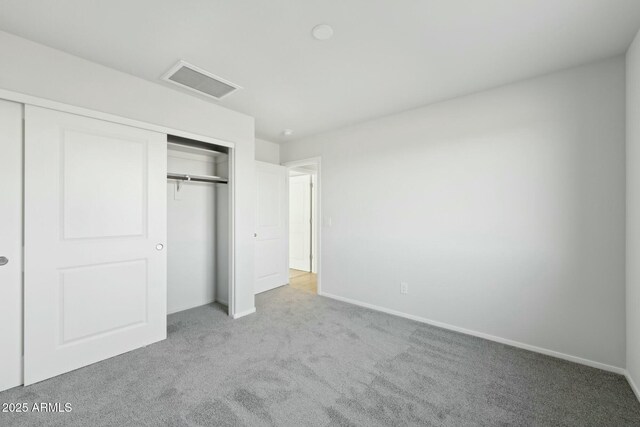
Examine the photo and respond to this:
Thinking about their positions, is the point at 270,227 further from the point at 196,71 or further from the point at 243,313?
the point at 196,71

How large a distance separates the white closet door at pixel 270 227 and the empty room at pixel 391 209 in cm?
85

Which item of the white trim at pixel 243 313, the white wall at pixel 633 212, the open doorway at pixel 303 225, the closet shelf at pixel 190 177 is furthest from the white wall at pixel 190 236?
the white wall at pixel 633 212

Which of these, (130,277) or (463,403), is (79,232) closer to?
(130,277)

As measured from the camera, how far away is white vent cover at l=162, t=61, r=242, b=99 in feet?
7.70

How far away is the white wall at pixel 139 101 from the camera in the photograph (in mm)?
1970

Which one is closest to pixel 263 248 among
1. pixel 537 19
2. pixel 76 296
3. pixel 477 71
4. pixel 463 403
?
pixel 76 296

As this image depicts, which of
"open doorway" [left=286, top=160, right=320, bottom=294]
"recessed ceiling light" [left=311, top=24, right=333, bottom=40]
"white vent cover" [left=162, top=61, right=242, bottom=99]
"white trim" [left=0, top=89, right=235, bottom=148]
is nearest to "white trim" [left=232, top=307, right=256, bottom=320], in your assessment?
"white trim" [left=0, top=89, right=235, bottom=148]

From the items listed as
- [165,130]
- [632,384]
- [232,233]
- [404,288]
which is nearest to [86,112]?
[165,130]

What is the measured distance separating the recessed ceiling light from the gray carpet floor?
2.47 meters

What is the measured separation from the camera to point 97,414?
1711 mm

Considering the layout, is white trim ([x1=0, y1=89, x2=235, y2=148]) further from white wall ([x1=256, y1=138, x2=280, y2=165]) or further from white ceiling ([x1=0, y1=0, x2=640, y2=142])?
white wall ([x1=256, y1=138, x2=280, y2=165])

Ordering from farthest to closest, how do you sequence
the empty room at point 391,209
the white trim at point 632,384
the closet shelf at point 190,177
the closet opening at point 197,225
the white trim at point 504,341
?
the closet opening at point 197,225, the closet shelf at point 190,177, the white trim at point 504,341, the white trim at point 632,384, the empty room at point 391,209

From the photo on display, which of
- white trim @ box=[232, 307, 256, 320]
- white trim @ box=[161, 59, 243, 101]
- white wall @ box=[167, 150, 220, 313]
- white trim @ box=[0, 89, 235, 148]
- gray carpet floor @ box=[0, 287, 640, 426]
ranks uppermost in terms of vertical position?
white trim @ box=[161, 59, 243, 101]

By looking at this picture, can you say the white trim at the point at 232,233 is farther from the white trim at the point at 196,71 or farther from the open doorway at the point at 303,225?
the open doorway at the point at 303,225
